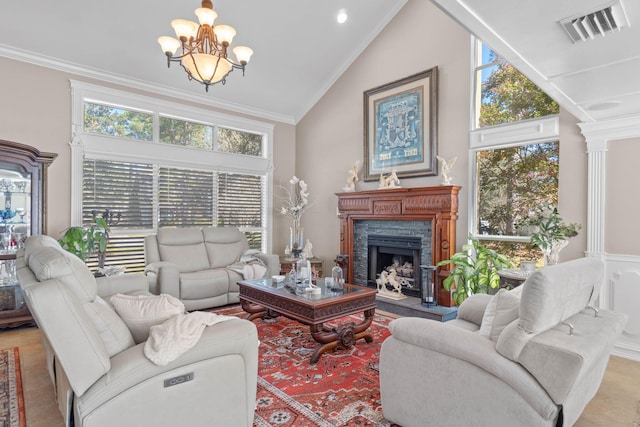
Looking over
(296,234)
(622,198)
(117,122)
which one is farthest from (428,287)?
(117,122)

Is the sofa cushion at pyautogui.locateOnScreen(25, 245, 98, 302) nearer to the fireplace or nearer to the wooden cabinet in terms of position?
the wooden cabinet

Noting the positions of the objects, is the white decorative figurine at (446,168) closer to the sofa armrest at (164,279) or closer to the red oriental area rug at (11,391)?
the sofa armrest at (164,279)

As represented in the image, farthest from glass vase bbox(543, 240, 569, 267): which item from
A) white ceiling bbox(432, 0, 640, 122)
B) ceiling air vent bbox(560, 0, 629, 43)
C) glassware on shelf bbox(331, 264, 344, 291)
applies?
ceiling air vent bbox(560, 0, 629, 43)

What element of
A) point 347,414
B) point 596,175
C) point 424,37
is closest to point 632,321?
point 596,175

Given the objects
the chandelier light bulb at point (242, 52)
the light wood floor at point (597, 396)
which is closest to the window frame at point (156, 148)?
the light wood floor at point (597, 396)

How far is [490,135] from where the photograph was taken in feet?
13.7

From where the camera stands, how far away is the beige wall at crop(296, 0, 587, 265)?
3523 millimetres

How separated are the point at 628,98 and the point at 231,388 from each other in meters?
3.27

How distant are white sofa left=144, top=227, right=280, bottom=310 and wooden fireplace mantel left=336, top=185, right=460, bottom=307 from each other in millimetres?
1483

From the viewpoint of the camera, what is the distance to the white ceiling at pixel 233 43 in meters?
3.96

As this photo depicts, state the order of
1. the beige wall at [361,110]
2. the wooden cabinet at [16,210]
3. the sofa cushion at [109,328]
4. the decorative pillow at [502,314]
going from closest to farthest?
the sofa cushion at [109,328], the decorative pillow at [502,314], the wooden cabinet at [16,210], the beige wall at [361,110]

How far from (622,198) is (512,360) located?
2548mm

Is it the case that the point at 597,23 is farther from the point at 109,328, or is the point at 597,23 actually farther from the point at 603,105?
the point at 109,328

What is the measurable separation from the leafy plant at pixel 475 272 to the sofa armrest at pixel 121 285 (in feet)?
10.5
